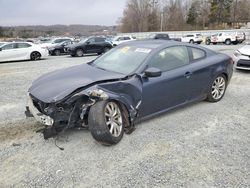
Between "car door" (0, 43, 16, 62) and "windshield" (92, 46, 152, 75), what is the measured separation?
1166 cm

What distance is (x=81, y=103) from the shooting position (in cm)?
351

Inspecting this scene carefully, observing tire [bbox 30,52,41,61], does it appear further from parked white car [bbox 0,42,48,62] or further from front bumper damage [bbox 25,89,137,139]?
front bumper damage [bbox 25,89,137,139]

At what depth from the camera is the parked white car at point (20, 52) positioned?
48.0ft

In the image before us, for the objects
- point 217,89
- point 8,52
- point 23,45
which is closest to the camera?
point 217,89

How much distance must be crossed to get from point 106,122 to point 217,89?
3.05 metres

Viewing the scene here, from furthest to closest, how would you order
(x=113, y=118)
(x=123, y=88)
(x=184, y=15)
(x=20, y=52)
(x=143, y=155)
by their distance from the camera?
(x=184, y=15) < (x=20, y=52) < (x=123, y=88) < (x=113, y=118) < (x=143, y=155)

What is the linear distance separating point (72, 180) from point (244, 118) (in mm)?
3301

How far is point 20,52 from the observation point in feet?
49.2

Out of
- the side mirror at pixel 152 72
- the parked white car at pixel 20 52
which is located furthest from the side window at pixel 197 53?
the parked white car at pixel 20 52

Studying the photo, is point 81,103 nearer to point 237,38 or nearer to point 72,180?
point 72,180

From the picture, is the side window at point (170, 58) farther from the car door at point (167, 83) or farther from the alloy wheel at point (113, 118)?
the alloy wheel at point (113, 118)

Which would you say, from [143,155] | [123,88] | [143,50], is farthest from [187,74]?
[143,155]

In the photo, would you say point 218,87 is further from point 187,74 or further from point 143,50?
point 143,50

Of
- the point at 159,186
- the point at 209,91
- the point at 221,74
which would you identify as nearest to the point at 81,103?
the point at 159,186
